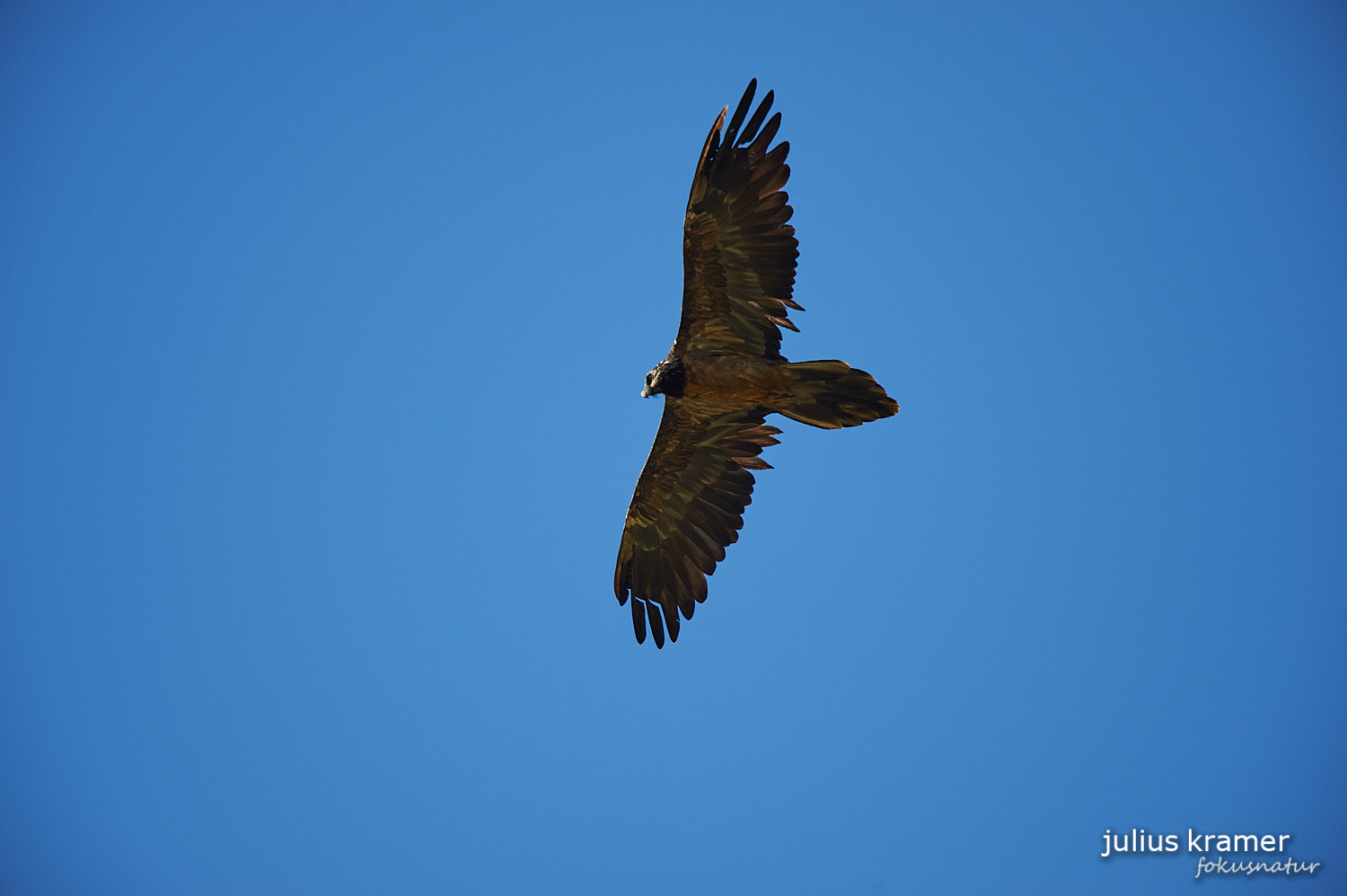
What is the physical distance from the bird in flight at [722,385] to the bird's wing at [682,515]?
14mm

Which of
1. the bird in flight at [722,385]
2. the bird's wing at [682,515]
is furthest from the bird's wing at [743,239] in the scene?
the bird's wing at [682,515]

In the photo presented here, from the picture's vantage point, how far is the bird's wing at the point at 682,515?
12164 millimetres

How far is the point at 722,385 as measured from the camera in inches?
444

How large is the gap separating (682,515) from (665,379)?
88.7 inches

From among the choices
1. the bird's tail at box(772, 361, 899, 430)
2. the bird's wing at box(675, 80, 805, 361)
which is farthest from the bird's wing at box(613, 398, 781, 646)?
the bird's wing at box(675, 80, 805, 361)

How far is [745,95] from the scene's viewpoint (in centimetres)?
995

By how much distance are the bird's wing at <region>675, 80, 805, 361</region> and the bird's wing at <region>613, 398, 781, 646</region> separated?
1624 mm

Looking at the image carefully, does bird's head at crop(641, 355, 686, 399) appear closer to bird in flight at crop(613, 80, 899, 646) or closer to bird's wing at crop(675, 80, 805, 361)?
bird in flight at crop(613, 80, 899, 646)

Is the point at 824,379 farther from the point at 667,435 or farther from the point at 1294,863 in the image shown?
the point at 1294,863

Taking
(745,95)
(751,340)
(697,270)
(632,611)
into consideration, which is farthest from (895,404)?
(632,611)

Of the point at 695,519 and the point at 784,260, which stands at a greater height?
the point at 784,260

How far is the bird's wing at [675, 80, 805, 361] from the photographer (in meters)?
10.2

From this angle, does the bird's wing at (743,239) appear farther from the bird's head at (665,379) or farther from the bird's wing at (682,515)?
the bird's wing at (682,515)

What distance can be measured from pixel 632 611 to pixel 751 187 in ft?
18.6
